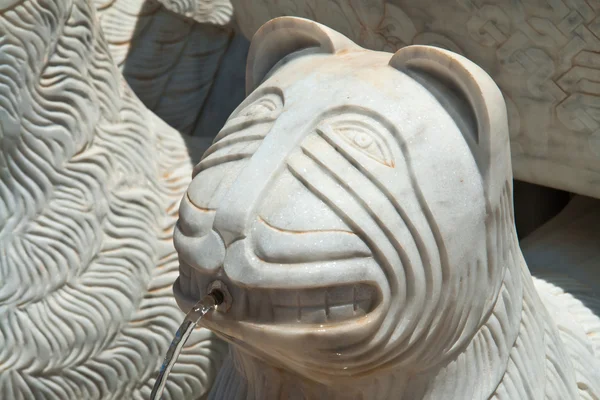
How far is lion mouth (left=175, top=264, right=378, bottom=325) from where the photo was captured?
0.91 meters

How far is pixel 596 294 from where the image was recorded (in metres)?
1.51

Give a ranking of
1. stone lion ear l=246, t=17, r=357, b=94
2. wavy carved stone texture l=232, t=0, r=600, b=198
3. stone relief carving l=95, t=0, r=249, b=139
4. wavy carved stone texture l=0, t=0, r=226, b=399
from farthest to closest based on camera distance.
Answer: stone relief carving l=95, t=0, r=249, b=139 → wavy carved stone texture l=0, t=0, r=226, b=399 → wavy carved stone texture l=232, t=0, r=600, b=198 → stone lion ear l=246, t=17, r=357, b=94

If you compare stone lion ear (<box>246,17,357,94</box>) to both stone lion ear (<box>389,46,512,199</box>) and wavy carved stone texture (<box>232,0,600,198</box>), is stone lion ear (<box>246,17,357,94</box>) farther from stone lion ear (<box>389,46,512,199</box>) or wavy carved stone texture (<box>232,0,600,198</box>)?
wavy carved stone texture (<box>232,0,600,198</box>)

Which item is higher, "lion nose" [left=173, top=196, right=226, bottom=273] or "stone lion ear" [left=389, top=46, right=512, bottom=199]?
"stone lion ear" [left=389, top=46, right=512, bottom=199]

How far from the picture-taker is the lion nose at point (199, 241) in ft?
3.04

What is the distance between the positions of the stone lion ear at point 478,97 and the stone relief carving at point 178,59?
4.13 feet

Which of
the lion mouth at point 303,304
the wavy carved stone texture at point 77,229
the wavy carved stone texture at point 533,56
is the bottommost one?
the wavy carved stone texture at point 77,229

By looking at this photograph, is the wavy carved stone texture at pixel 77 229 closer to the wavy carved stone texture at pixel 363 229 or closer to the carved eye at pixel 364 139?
the wavy carved stone texture at pixel 363 229

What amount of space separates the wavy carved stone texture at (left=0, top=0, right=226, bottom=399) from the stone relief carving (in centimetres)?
42

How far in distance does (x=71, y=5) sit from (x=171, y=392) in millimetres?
768

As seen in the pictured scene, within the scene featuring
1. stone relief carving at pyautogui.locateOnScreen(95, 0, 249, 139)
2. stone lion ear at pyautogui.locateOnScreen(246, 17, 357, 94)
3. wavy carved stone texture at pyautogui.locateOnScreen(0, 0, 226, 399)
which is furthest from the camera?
stone relief carving at pyautogui.locateOnScreen(95, 0, 249, 139)

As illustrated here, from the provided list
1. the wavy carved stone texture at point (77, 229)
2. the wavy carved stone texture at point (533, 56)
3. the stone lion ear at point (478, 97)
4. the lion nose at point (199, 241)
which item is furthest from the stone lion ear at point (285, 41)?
the wavy carved stone texture at point (77, 229)

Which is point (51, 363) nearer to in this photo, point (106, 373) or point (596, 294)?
point (106, 373)

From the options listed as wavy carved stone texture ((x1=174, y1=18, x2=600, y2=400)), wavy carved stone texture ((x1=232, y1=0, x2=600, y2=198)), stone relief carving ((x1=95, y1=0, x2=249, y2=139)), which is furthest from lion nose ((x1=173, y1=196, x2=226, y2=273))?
stone relief carving ((x1=95, y1=0, x2=249, y2=139))
